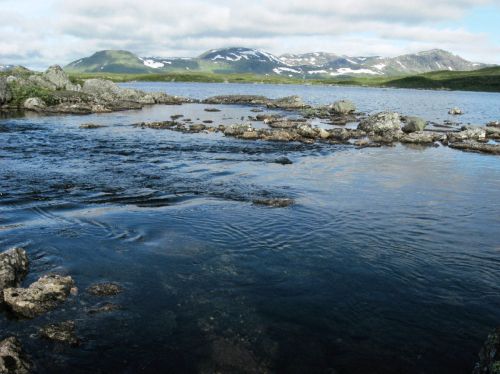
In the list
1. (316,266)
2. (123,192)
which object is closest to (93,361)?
(316,266)

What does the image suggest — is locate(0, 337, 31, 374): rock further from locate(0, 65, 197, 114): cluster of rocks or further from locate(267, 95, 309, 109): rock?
locate(267, 95, 309, 109): rock

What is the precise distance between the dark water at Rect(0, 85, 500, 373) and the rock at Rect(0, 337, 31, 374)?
1.00 ft

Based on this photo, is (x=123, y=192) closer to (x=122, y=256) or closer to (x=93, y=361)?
(x=122, y=256)

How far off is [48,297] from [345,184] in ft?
55.8

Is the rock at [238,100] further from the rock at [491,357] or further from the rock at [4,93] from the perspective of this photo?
the rock at [491,357]

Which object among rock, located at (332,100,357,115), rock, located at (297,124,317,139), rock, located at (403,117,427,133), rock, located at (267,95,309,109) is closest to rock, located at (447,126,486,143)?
rock, located at (403,117,427,133)

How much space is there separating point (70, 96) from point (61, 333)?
7111 centimetres

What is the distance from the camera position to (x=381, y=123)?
149 ft

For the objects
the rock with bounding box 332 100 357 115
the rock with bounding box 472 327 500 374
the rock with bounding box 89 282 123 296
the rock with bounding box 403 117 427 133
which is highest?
the rock with bounding box 332 100 357 115

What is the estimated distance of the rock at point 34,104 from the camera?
6238 centimetres

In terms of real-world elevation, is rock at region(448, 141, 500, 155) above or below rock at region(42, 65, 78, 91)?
below

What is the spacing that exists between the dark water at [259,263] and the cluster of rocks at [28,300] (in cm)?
23

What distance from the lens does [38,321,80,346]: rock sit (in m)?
8.33

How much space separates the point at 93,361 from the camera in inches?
311
